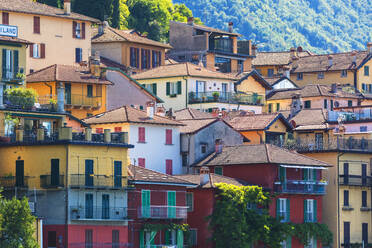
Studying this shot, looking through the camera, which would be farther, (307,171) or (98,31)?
(98,31)

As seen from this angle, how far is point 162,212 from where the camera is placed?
8756 cm

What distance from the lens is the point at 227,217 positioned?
298ft

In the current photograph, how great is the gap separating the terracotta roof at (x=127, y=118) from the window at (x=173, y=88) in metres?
22.2

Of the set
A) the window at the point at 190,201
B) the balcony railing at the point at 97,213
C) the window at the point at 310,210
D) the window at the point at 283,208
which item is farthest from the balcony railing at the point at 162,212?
the window at the point at 310,210

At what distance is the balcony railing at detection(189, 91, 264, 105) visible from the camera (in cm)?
12300

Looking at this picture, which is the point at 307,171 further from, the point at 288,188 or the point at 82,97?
the point at 82,97

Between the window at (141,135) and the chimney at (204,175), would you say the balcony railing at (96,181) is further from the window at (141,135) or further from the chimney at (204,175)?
the window at (141,135)

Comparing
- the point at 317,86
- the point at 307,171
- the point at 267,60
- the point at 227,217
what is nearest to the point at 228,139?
the point at 307,171

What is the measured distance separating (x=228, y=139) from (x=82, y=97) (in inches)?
480

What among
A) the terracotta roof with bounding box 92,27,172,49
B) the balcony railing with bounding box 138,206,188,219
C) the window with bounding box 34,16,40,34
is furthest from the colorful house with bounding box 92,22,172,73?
the balcony railing with bounding box 138,206,188,219

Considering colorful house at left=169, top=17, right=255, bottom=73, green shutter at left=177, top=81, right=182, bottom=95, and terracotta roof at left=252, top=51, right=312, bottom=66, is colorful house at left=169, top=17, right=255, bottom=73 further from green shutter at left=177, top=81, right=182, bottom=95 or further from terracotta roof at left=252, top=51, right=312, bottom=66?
green shutter at left=177, top=81, right=182, bottom=95

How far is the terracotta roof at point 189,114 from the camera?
109863mm

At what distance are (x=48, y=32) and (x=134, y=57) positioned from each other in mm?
16632

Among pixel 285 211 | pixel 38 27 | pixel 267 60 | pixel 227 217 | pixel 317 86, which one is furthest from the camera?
pixel 267 60
